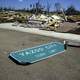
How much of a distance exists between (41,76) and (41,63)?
1.31m

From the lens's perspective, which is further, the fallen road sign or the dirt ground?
the fallen road sign

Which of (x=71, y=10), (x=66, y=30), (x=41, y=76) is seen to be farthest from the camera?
(x=71, y=10)

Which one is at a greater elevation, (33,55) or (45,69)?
(33,55)

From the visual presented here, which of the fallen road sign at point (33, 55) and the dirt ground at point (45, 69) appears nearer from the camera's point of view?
the dirt ground at point (45, 69)

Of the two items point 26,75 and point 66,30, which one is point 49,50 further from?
point 66,30

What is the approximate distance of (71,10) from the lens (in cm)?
6525

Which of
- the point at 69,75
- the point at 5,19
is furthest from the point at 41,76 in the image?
the point at 5,19

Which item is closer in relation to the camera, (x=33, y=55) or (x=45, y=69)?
(x=45, y=69)

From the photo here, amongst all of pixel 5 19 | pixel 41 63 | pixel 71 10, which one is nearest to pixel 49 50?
pixel 41 63

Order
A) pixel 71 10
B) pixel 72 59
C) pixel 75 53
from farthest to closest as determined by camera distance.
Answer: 1. pixel 71 10
2. pixel 75 53
3. pixel 72 59

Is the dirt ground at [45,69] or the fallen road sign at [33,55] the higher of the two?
the fallen road sign at [33,55]

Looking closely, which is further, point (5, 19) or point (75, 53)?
point (5, 19)

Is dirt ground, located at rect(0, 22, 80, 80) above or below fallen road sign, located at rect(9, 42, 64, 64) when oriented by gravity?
below

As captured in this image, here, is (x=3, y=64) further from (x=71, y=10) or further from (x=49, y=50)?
Answer: (x=71, y=10)
